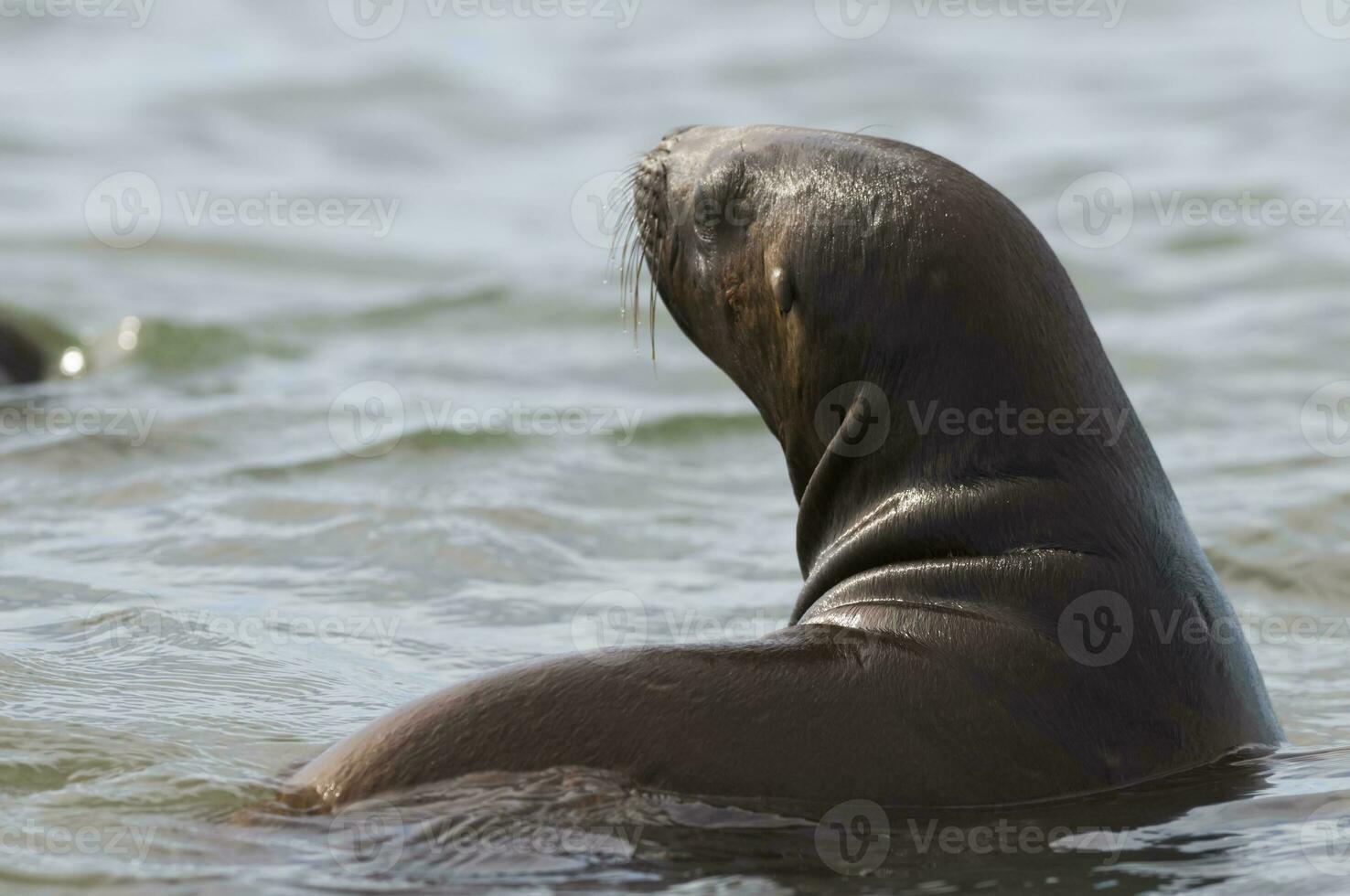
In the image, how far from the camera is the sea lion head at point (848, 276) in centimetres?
538

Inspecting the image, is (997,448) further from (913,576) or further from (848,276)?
(848,276)

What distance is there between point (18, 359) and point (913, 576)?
8.11 meters

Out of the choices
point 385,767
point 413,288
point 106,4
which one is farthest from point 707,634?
point 106,4

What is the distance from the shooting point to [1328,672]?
738cm

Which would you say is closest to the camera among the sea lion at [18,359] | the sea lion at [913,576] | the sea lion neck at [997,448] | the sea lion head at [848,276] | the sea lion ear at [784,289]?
the sea lion at [913,576]

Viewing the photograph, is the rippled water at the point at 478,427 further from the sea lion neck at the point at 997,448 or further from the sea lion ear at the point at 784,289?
the sea lion ear at the point at 784,289

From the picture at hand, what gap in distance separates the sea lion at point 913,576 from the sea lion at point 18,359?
270 inches

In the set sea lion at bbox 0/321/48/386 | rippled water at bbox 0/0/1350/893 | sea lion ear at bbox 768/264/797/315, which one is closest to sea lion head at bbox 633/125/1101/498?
sea lion ear at bbox 768/264/797/315

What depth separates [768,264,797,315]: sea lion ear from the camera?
5798mm

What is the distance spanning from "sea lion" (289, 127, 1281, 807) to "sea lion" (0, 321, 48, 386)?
6860mm

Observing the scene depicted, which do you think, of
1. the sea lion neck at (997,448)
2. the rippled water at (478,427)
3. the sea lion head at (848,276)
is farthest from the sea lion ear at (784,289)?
the rippled water at (478,427)

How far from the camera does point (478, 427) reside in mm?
10781

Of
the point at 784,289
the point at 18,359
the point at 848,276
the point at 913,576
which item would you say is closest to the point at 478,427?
the point at 18,359

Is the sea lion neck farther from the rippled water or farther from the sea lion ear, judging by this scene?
the rippled water
